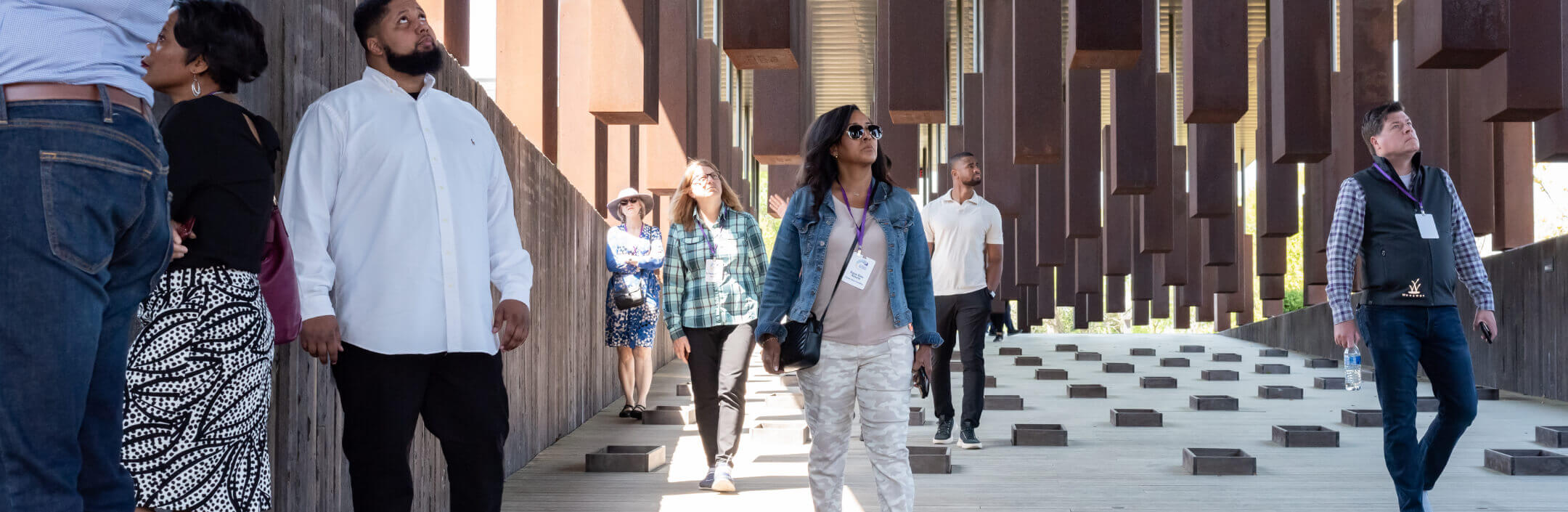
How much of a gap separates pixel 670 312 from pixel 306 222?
9.42ft

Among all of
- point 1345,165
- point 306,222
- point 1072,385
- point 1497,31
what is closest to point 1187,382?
point 1072,385

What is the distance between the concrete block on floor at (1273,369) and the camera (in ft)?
44.9

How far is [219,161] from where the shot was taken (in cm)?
248

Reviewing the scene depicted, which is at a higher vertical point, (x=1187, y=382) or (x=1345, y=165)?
(x=1345, y=165)

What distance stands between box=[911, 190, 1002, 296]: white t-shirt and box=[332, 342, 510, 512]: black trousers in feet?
12.6

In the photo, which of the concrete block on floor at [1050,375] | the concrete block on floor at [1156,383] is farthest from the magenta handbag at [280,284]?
the concrete block on floor at [1050,375]

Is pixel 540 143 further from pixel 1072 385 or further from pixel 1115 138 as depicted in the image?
Result: pixel 1072 385

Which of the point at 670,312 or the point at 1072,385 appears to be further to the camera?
the point at 1072,385

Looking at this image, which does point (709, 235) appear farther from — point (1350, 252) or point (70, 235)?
point (70, 235)

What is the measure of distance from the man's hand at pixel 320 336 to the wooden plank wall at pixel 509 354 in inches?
16.1

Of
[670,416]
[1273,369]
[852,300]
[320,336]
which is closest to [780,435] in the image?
[670,416]

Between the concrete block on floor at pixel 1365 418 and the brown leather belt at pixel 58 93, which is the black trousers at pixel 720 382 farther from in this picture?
the concrete block on floor at pixel 1365 418

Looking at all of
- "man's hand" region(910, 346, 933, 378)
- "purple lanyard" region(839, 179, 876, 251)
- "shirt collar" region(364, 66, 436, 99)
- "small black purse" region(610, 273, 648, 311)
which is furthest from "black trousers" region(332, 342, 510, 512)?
"small black purse" region(610, 273, 648, 311)

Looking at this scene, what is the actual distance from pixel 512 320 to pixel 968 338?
4033 mm
